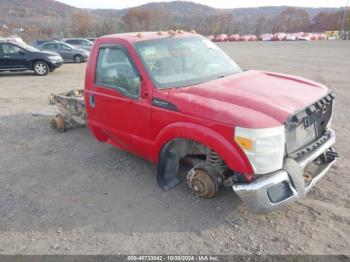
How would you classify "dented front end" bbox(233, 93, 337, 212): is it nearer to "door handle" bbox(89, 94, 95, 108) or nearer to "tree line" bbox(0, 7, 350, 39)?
"door handle" bbox(89, 94, 95, 108)

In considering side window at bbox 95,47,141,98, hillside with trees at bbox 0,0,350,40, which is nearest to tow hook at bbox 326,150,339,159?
side window at bbox 95,47,141,98

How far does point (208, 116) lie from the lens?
3.27 metres

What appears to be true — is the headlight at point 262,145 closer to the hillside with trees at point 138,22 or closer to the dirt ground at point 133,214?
the dirt ground at point 133,214

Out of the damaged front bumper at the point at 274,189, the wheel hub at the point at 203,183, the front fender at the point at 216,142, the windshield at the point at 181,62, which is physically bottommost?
the wheel hub at the point at 203,183

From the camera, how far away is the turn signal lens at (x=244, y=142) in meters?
3.00

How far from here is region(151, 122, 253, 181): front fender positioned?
312 centimetres

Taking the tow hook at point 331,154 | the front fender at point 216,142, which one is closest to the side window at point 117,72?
the front fender at point 216,142

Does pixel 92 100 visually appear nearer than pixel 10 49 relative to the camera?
Yes

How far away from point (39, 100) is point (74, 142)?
14.7 feet

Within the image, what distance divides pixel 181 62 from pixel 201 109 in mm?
1102

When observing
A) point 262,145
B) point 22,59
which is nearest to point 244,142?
point 262,145

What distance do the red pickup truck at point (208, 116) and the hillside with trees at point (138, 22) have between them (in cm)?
5131

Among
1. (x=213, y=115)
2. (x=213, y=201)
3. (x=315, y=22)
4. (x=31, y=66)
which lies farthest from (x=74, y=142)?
(x=315, y=22)

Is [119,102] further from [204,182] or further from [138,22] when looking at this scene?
[138,22]
